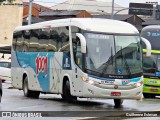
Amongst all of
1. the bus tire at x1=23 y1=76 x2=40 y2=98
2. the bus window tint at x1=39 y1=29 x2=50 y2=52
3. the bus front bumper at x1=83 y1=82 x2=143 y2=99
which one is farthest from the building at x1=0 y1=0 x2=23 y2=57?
the bus front bumper at x1=83 y1=82 x2=143 y2=99

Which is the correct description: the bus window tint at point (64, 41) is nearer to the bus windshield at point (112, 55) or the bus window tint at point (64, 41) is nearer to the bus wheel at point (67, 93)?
the bus wheel at point (67, 93)

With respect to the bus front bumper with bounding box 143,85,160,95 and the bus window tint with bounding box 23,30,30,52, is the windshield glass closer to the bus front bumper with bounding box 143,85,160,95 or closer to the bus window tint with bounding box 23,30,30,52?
the bus front bumper with bounding box 143,85,160,95

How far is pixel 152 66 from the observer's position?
27.0 meters

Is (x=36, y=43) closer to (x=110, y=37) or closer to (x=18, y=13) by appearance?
(x=110, y=37)

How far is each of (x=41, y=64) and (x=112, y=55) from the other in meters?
4.52

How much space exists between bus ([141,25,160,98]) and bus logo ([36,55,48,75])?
6.16 metres

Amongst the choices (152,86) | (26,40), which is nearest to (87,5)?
(152,86)

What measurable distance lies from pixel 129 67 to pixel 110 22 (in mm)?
1881

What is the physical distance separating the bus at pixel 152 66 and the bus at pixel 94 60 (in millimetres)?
6692

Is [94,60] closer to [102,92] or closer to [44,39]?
[102,92]

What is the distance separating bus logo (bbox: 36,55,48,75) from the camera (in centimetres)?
2138

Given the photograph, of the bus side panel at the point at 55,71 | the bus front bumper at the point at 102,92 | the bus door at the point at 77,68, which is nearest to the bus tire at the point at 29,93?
the bus side panel at the point at 55,71

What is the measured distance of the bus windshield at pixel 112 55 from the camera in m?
18.1

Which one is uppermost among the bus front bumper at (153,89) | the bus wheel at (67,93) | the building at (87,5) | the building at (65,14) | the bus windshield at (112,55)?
the building at (87,5)
